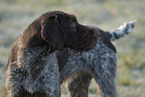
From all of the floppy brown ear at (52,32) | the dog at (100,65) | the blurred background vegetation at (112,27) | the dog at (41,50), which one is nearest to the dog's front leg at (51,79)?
the dog at (41,50)

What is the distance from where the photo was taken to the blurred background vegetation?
660 cm

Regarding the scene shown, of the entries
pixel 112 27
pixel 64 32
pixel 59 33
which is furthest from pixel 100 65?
pixel 112 27

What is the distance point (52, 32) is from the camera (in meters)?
3.64

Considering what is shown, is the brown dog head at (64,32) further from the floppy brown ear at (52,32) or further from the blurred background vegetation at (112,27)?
the blurred background vegetation at (112,27)

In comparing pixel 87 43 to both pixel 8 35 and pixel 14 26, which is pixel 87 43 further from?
pixel 14 26

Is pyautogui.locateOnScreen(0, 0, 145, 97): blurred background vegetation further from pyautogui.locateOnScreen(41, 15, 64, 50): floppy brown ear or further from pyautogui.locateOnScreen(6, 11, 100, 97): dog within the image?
pyautogui.locateOnScreen(41, 15, 64, 50): floppy brown ear

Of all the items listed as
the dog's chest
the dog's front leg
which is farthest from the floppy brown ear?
the dog's front leg

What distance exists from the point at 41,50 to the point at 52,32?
15.8 inches

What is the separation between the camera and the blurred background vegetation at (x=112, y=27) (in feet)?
21.6

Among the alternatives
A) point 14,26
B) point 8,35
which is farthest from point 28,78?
point 14,26

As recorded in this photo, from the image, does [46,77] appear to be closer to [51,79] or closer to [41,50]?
[51,79]

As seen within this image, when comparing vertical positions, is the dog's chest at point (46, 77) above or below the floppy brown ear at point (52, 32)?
below

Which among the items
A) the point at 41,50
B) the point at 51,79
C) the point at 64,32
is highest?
the point at 64,32

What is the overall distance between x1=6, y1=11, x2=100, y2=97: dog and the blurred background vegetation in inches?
58.9
